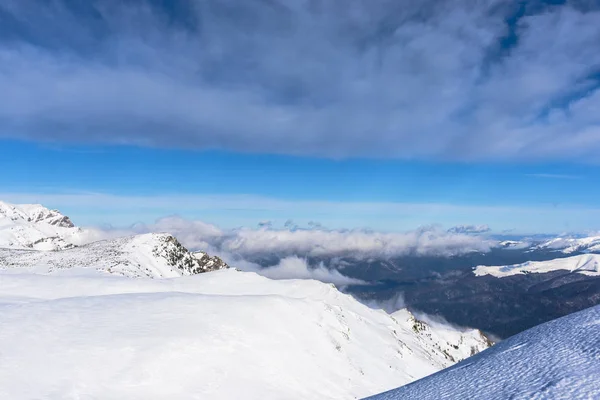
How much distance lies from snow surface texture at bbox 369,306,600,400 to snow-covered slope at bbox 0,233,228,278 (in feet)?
298

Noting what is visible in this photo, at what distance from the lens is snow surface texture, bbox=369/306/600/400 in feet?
18.2

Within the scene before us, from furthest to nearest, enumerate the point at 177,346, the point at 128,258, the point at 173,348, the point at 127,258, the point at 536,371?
the point at 128,258
the point at 127,258
the point at 177,346
the point at 173,348
the point at 536,371

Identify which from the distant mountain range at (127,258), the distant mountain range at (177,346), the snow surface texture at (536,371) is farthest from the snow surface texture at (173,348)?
the distant mountain range at (127,258)

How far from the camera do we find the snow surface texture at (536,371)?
5555mm

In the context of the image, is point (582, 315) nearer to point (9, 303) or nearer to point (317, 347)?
point (317, 347)

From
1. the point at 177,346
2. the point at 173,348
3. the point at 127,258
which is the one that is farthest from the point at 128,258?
the point at 173,348

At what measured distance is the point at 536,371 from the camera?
6273 millimetres

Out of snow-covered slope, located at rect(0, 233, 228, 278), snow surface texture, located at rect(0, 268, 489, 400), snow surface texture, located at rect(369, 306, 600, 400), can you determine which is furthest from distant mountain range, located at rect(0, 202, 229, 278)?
snow surface texture, located at rect(369, 306, 600, 400)

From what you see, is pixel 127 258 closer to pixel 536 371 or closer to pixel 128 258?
pixel 128 258

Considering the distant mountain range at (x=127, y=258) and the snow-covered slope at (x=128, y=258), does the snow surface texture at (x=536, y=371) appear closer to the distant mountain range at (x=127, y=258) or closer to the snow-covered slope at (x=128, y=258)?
the distant mountain range at (x=127, y=258)

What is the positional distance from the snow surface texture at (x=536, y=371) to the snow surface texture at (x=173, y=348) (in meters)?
19.2

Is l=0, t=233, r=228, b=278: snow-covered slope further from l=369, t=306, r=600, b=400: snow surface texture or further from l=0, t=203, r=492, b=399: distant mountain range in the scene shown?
l=369, t=306, r=600, b=400: snow surface texture

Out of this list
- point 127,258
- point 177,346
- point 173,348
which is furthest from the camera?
point 127,258

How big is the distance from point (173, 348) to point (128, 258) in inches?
3701
